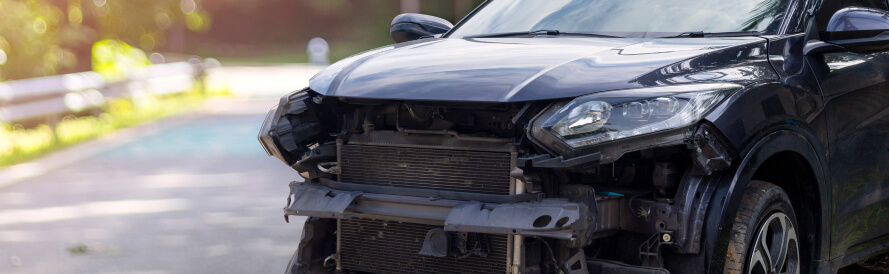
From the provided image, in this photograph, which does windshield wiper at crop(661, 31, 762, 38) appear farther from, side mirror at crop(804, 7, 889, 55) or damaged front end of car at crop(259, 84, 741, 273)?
damaged front end of car at crop(259, 84, 741, 273)

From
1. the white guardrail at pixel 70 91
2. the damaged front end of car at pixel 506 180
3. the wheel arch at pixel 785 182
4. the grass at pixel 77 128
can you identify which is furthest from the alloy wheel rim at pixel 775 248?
the white guardrail at pixel 70 91

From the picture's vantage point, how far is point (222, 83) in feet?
87.5

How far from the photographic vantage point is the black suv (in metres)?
4.09

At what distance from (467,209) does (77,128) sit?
41.0ft

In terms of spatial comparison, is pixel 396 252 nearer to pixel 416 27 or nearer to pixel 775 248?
pixel 775 248

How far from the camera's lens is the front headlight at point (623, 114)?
4023mm

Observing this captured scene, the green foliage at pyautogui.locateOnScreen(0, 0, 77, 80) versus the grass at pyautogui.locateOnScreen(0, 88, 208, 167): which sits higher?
the green foliage at pyautogui.locateOnScreen(0, 0, 77, 80)

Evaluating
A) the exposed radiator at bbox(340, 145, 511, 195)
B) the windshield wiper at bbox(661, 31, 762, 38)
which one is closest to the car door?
the windshield wiper at bbox(661, 31, 762, 38)

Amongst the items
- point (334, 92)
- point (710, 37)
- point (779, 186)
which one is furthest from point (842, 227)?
point (334, 92)

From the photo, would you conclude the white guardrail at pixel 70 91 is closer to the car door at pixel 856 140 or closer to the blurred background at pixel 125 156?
the blurred background at pixel 125 156

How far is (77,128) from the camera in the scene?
15633 mm

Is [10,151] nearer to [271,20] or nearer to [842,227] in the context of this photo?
[842,227]

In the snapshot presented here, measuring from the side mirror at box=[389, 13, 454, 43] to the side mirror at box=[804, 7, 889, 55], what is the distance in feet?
6.59

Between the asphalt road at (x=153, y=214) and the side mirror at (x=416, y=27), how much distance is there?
1.45 meters
